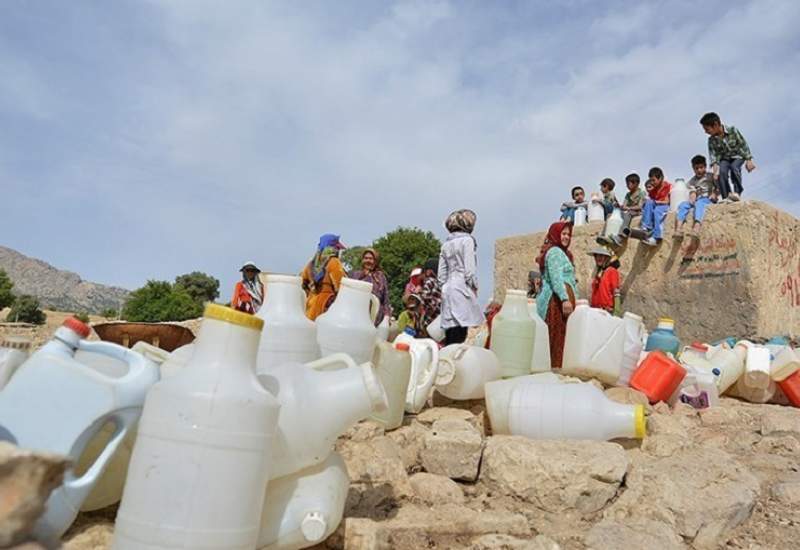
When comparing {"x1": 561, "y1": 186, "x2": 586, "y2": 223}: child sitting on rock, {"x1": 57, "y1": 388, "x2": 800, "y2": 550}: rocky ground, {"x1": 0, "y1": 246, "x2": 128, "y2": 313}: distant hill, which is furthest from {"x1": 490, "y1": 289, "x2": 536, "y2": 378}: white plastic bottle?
{"x1": 0, "y1": 246, "x2": 128, "y2": 313}: distant hill

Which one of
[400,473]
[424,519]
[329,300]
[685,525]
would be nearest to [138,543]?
[424,519]

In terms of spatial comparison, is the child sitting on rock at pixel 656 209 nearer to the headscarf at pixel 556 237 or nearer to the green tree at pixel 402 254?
the headscarf at pixel 556 237

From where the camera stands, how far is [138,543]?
4.22ft

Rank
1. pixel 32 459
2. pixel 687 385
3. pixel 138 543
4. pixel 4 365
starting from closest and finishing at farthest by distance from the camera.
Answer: pixel 32 459
pixel 138 543
pixel 4 365
pixel 687 385

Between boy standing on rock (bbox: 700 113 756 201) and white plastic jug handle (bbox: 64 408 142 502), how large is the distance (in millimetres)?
6998

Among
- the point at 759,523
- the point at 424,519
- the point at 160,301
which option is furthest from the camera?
the point at 160,301

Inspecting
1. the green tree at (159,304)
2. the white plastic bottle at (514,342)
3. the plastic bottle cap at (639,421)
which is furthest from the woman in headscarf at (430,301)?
the green tree at (159,304)

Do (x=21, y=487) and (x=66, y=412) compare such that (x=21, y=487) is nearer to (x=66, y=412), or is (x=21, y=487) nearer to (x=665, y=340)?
(x=66, y=412)

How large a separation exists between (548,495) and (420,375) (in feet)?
2.88

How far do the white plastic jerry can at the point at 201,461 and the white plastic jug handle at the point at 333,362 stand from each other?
0.35 metres

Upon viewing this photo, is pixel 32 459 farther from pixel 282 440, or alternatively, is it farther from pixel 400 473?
pixel 400 473

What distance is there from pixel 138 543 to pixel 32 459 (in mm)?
350

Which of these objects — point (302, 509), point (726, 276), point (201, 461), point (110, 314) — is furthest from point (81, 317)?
point (110, 314)

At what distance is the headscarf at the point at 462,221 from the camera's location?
14.2ft
